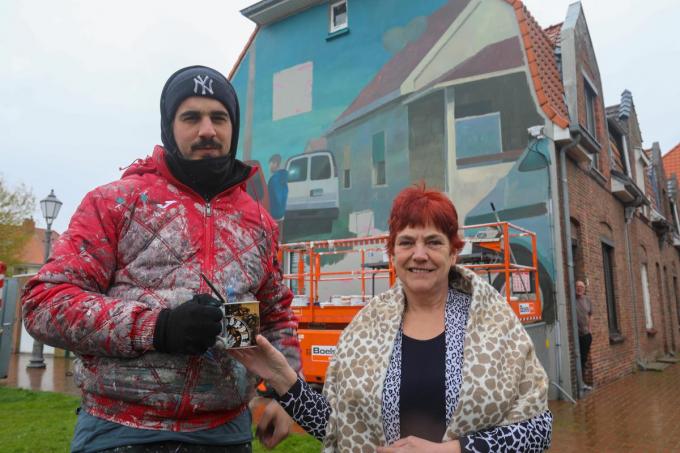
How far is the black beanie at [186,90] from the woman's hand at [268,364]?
0.72 m

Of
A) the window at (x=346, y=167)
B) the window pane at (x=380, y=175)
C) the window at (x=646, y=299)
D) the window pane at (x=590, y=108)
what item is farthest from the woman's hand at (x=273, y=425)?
the window at (x=646, y=299)

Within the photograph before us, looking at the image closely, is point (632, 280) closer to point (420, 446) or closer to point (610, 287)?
point (610, 287)

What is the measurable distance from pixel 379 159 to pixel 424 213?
387 inches

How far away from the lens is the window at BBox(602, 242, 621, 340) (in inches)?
466

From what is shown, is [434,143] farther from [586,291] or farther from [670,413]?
[670,413]

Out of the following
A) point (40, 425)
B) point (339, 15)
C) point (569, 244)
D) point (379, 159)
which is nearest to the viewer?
point (40, 425)

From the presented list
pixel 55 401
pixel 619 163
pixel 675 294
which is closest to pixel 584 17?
pixel 619 163

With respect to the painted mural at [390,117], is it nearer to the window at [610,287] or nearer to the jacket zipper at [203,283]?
the window at [610,287]

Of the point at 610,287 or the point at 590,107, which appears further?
the point at 610,287

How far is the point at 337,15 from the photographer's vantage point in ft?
44.9

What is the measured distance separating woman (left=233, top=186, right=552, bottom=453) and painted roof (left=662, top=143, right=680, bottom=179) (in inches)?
1103

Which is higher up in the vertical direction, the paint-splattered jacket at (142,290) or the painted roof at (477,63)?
the painted roof at (477,63)

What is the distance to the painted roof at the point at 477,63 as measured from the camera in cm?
970

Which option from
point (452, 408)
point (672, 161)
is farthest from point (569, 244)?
point (672, 161)
